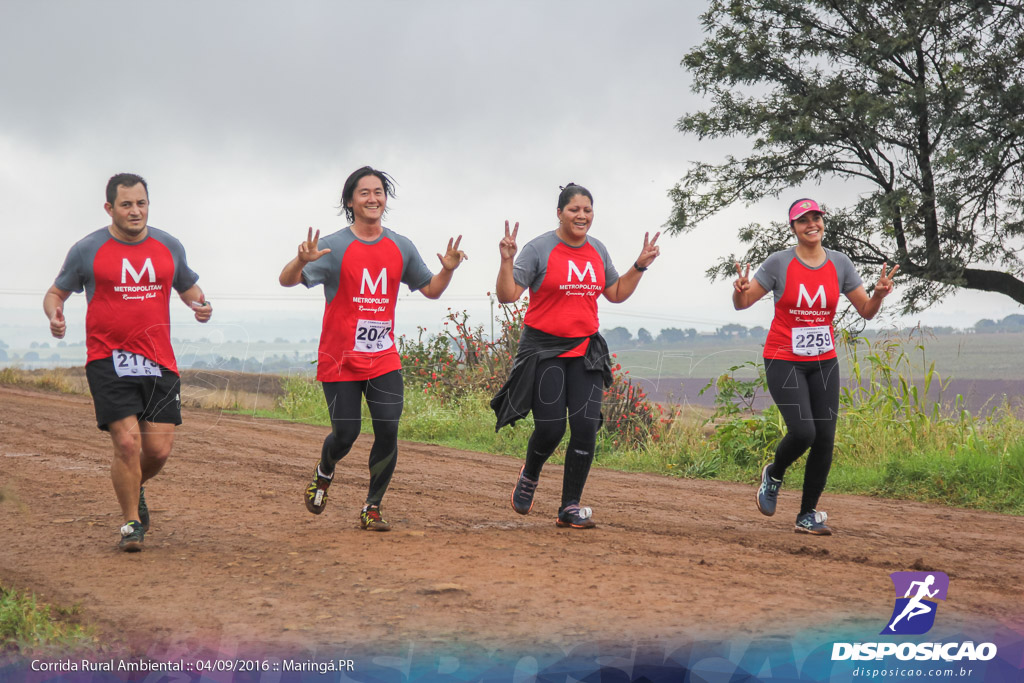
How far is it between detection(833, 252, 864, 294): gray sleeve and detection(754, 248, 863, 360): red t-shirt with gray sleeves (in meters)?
0.09

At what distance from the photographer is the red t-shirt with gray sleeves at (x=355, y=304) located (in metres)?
6.12

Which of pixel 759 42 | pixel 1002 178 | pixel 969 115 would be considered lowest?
pixel 1002 178

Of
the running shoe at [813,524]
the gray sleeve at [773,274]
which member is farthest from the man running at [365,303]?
the running shoe at [813,524]

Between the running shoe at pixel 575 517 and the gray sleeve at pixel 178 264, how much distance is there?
2952mm

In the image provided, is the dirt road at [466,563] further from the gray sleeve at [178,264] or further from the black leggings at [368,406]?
the gray sleeve at [178,264]

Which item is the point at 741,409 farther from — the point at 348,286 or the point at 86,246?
the point at 86,246

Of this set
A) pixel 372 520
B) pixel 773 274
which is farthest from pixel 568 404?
pixel 773 274

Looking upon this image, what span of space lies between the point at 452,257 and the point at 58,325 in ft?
7.96

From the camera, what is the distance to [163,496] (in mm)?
7934

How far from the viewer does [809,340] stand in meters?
6.57

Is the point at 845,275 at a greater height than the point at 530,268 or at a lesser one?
greater

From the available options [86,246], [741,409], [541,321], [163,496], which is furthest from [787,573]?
[741,409]

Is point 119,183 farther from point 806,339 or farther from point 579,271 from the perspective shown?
point 806,339

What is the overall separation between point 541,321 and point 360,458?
5.12 meters
